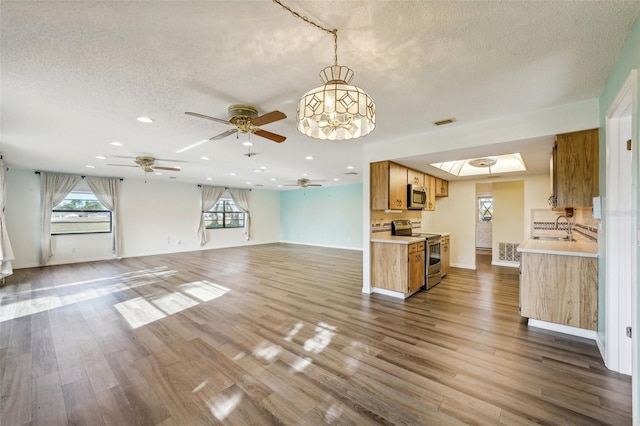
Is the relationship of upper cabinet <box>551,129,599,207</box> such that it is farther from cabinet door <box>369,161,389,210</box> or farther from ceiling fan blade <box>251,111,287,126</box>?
ceiling fan blade <box>251,111,287,126</box>

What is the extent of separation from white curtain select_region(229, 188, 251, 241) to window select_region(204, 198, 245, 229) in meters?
0.22

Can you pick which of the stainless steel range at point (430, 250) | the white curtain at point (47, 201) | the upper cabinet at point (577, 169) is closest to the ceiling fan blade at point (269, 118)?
the upper cabinet at point (577, 169)

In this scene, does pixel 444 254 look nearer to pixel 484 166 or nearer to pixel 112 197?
pixel 484 166

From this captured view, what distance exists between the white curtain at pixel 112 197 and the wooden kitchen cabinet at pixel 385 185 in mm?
8061

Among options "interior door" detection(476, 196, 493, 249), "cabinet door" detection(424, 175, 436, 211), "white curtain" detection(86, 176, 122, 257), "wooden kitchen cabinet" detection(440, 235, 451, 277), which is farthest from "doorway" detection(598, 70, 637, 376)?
"white curtain" detection(86, 176, 122, 257)

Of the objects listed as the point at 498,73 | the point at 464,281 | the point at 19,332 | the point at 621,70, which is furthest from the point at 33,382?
the point at 464,281

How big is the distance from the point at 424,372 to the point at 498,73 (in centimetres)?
259

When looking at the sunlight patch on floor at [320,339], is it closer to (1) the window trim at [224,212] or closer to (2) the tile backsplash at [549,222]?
(2) the tile backsplash at [549,222]

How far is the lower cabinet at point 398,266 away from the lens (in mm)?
3980

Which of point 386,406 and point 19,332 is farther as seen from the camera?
point 19,332

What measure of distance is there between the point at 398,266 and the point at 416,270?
0.39 meters

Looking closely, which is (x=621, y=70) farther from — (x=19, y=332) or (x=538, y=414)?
(x=19, y=332)

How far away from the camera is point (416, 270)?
4.20m

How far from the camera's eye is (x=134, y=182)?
8414 mm
